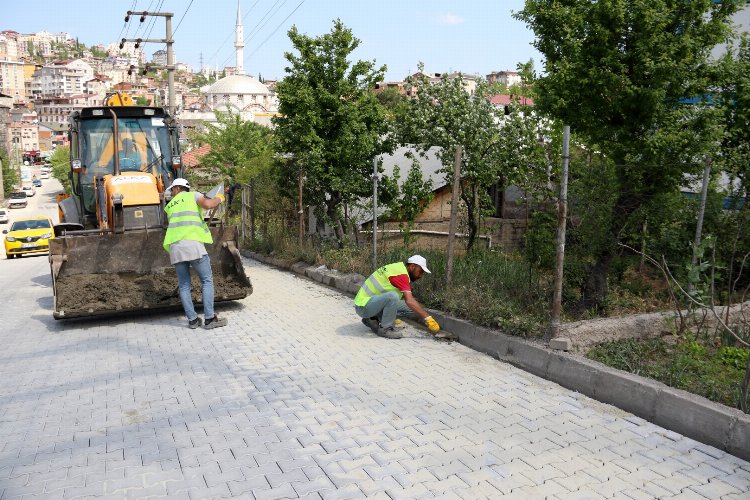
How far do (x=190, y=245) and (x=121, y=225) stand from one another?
171cm

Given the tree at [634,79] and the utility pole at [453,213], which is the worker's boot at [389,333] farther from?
the tree at [634,79]

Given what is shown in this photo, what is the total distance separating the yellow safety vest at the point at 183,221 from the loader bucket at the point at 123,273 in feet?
3.04

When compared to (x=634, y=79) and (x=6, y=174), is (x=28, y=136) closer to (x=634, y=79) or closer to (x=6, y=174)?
(x=6, y=174)

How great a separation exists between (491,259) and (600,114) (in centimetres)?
309

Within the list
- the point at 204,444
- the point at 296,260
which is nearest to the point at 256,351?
the point at 204,444

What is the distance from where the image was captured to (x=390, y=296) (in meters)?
7.44

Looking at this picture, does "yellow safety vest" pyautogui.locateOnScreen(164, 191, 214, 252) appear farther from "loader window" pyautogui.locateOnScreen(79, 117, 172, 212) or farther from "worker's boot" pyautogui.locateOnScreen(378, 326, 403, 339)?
"worker's boot" pyautogui.locateOnScreen(378, 326, 403, 339)

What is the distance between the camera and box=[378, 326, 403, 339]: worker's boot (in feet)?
24.6

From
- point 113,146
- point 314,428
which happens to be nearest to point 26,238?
point 113,146

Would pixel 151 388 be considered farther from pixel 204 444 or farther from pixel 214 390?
pixel 204 444

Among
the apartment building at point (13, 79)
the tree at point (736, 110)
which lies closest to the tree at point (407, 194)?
the tree at point (736, 110)

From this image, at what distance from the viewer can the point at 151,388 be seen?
19.3 feet

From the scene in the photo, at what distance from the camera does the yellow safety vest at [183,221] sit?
26.3ft

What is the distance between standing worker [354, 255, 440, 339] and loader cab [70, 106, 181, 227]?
4489 mm
